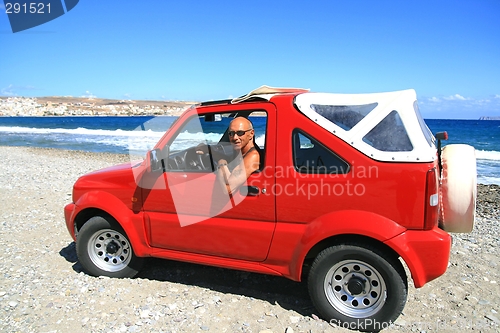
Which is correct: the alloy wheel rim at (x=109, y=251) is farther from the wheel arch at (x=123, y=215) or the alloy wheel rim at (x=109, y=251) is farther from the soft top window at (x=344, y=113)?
the soft top window at (x=344, y=113)

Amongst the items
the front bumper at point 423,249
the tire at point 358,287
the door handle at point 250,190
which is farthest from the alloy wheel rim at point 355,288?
the door handle at point 250,190

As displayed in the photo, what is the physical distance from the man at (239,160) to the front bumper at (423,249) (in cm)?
136

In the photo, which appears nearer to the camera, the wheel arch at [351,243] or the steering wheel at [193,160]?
the wheel arch at [351,243]

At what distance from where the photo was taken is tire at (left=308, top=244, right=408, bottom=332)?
116 inches

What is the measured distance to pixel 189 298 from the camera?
3680 mm

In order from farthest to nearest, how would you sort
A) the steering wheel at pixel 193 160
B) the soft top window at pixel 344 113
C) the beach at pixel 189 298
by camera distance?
the steering wheel at pixel 193 160 < the beach at pixel 189 298 < the soft top window at pixel 344 113

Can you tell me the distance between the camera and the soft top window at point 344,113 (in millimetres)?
3064

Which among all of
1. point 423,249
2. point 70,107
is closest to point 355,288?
point 423,249

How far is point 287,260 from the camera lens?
3.23 m

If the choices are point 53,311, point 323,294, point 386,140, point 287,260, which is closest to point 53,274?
point 53,311

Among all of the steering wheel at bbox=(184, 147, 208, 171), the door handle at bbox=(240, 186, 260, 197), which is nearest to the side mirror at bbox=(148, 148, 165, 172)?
the steering wheel at bbox=(184, 147, 208, 171)

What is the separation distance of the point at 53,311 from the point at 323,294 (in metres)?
2.54

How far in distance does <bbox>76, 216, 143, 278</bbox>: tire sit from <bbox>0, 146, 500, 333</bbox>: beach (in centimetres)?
12

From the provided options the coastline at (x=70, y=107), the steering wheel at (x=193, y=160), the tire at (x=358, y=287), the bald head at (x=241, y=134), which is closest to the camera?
the tire at (x=358, y=287)
